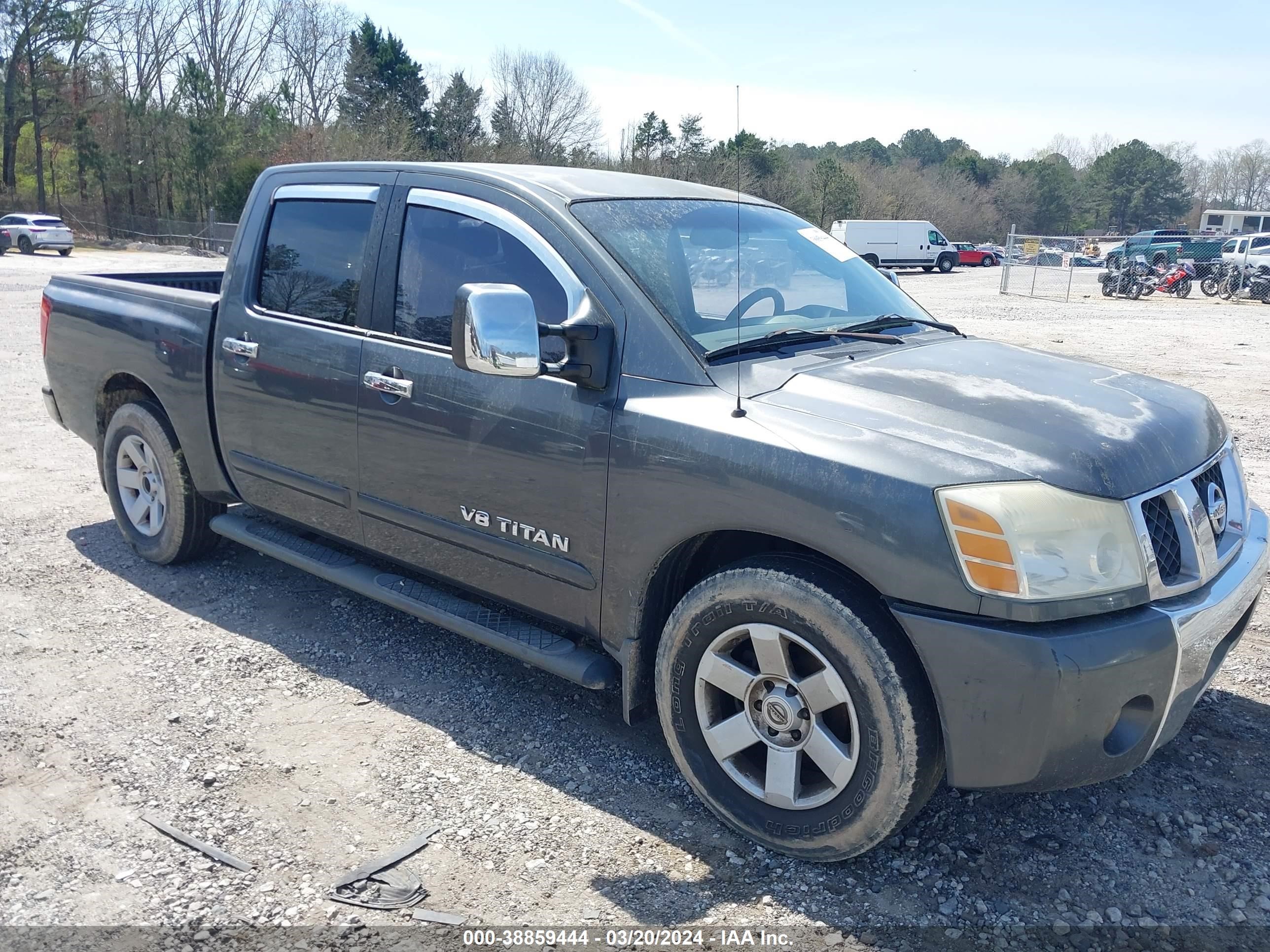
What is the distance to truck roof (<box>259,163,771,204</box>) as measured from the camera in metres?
3.56

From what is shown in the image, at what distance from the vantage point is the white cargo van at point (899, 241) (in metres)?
44.1

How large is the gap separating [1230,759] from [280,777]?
3.26 m

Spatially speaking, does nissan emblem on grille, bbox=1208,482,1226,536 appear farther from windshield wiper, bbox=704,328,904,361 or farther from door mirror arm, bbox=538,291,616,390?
door mirror arm, bbox=538,291,616,390

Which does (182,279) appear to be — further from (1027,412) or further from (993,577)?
(993,577)

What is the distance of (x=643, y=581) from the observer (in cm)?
310

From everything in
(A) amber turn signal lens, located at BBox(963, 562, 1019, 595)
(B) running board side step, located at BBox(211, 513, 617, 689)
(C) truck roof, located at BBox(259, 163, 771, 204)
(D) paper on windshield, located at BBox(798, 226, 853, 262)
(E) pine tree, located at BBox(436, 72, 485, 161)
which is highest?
(E) pine tree, located at BBox(436, 72, 485, 161)

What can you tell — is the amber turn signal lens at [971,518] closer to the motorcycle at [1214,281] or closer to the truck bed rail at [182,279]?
the truck bed rail at [182,279]

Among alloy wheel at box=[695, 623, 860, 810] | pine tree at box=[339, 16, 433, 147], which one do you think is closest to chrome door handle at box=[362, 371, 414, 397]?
alloy wheel at box=[695, 623, 860, 810]

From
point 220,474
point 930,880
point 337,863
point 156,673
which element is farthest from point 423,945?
point 220,474

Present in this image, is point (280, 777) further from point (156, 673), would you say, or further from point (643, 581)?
point (643, 581)

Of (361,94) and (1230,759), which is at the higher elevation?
(361,94)

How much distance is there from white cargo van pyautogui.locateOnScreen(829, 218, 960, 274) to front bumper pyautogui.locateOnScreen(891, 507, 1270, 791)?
42639mm

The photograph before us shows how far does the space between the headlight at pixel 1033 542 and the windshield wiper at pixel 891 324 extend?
4.17 feet

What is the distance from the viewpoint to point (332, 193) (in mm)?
4184
